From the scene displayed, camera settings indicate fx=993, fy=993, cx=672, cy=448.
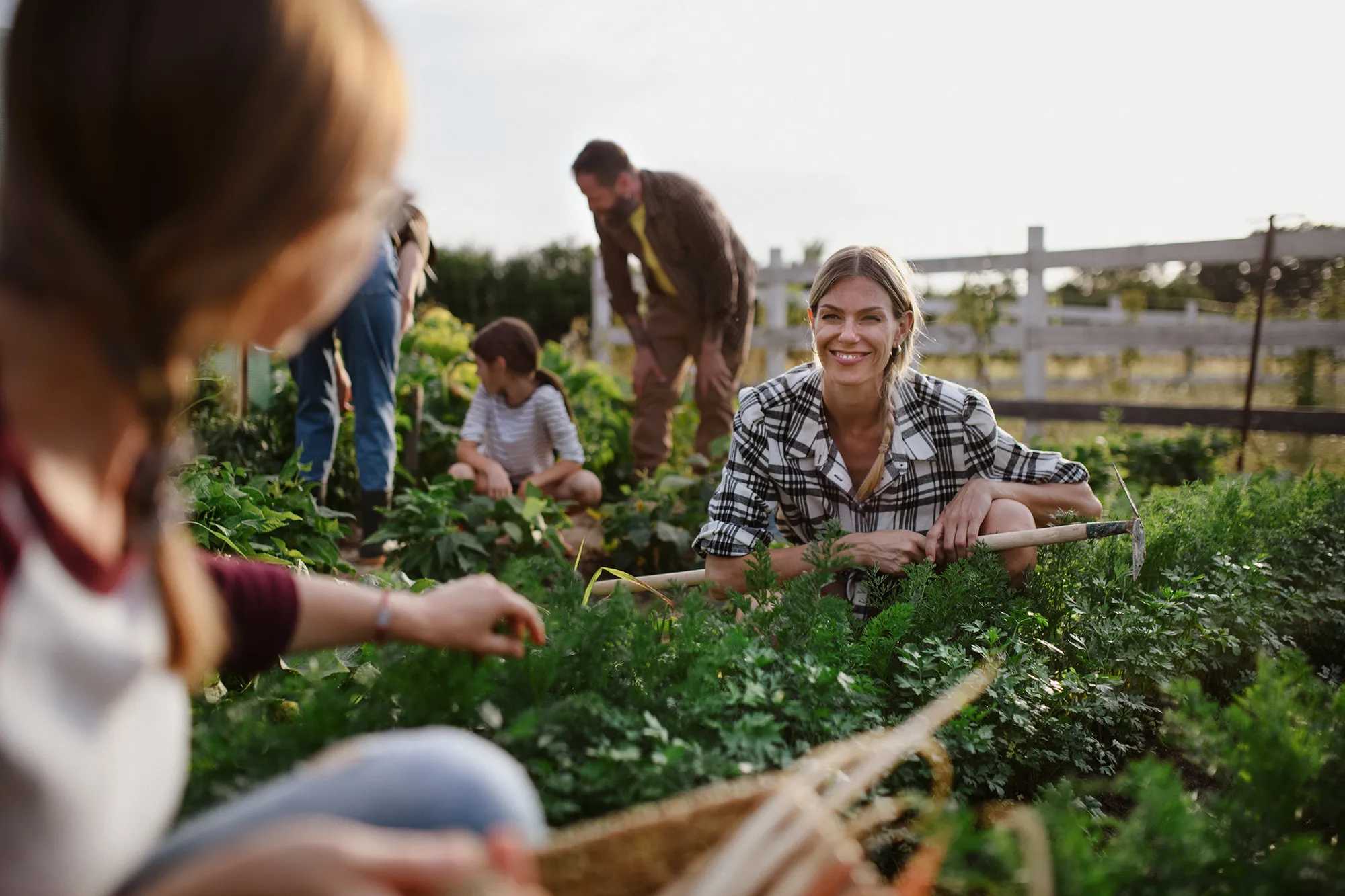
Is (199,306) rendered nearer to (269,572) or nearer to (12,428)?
(12,428)

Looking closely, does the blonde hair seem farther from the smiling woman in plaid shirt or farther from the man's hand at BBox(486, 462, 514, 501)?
the man's hand at BBox(486, 462, 514, 501)

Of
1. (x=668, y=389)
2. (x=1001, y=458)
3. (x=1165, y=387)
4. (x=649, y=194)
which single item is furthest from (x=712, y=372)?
(x=1165, y=387)

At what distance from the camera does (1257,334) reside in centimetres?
674

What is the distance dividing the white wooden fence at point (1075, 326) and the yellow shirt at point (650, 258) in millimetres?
966

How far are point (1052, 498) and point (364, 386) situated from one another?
9.16 feet

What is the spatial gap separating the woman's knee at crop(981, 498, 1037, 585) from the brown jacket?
302cm

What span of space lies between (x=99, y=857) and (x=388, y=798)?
0.25 meters

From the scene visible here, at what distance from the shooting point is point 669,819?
104 cm

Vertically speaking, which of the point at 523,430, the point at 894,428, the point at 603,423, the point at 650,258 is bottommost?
the point at 603,423

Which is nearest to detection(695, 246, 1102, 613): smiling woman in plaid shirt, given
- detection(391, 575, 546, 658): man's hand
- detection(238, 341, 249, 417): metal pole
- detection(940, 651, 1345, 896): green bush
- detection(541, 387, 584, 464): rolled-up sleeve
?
detection(940, 651, 1345, 896): green bush

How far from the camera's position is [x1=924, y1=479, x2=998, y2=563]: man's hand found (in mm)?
2689

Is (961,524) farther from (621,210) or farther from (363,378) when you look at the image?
(621,210)

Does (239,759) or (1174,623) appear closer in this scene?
(239,759)

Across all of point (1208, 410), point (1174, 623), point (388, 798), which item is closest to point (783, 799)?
point (388, 798)
